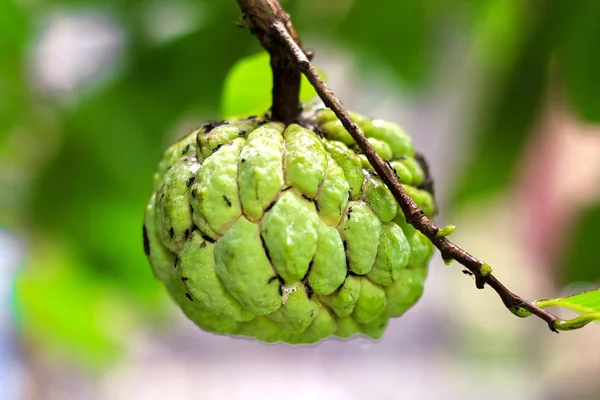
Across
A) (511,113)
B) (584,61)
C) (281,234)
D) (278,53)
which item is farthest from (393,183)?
(511,113)

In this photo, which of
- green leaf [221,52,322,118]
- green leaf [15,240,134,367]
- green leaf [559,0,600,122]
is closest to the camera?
green leaf [221,52,322,118]

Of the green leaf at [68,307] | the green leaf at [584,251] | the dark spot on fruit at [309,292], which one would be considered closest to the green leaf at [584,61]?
the green leaf at [584,251]

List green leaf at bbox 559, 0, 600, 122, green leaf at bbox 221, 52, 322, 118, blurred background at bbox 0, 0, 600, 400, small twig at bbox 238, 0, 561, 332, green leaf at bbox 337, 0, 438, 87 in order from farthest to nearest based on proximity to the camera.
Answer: green leaf at bbox 337, 0, 438, 87 → blurred background at bbox 0, 0, 600, 400 → green leaf at bbox 559, 0, 600, 122 → green leaf at bbox 221, 52, 322, 118 → small twig at bbox 238, 0, 561, 332

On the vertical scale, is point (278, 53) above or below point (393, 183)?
above

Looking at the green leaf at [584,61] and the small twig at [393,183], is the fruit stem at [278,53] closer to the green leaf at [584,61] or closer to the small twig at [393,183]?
the small twig at [393,183]

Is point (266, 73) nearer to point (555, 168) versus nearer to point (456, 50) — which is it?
point (456, 50)

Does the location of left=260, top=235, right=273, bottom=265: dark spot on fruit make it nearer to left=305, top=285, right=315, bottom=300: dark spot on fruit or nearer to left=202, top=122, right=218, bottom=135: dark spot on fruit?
left=305, top=285, right=315, bottom=300: dark spot on fruit

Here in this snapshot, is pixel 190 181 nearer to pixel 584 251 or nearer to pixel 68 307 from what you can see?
pixel 584 251

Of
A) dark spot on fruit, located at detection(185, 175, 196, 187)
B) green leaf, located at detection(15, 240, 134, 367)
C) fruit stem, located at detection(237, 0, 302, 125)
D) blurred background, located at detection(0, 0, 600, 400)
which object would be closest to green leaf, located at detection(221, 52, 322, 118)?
fruit stem, located at detection(237, 0, 302, 125)
